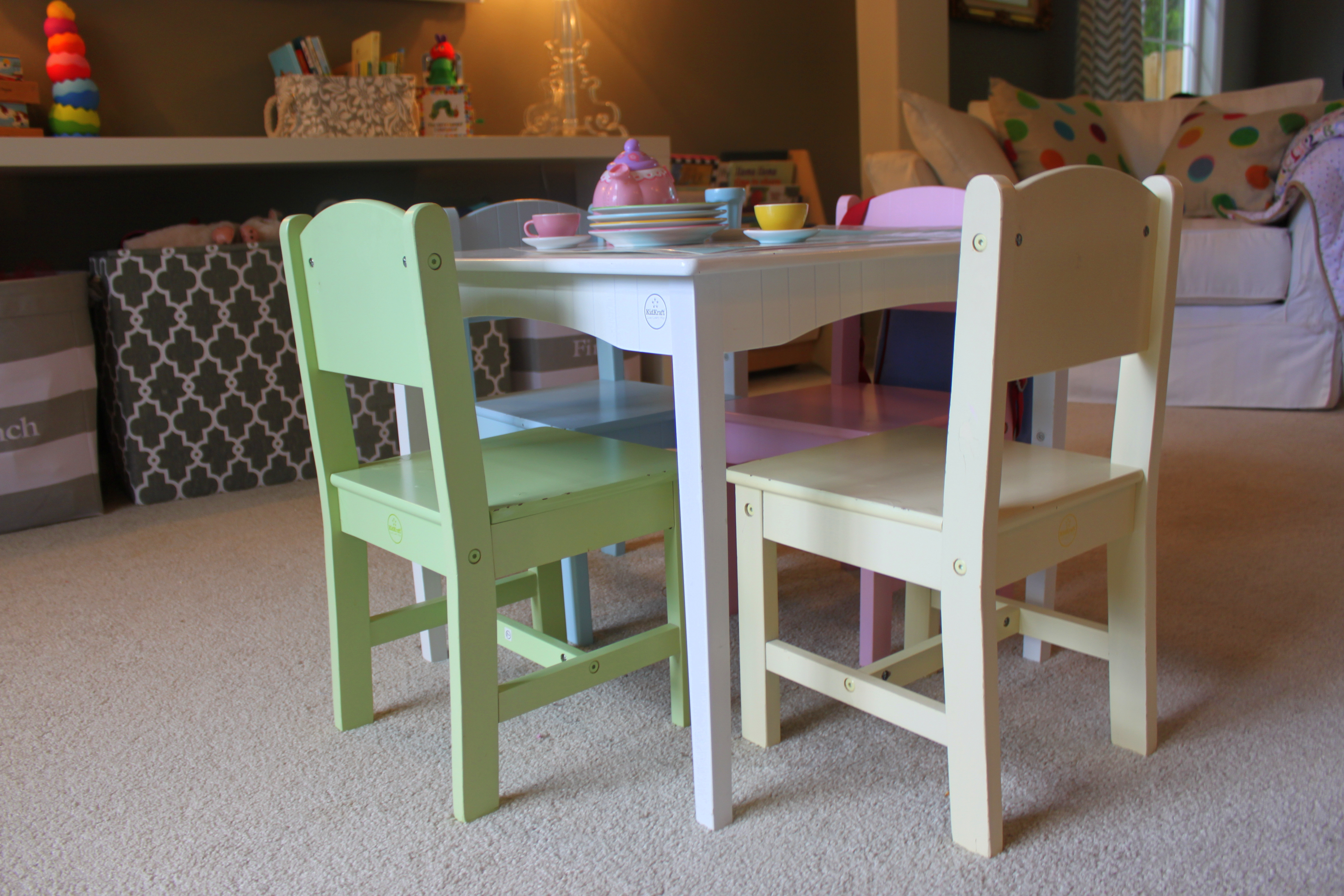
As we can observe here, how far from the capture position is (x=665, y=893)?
98 cm

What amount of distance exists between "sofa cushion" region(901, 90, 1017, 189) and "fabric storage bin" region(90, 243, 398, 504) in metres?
1.89

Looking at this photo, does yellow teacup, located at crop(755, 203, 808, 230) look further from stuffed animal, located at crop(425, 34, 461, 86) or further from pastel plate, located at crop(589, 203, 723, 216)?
stuffed animal, located at crop(425, 34, 461, 86)

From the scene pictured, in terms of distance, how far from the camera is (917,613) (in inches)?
55.3

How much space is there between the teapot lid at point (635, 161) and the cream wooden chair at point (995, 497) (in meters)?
0.46

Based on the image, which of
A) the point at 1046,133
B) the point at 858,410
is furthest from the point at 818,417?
the point at 1046,133

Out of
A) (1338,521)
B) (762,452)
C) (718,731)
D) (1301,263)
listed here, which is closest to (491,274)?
(762,452)

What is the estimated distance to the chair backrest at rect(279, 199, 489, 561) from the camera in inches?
39.2

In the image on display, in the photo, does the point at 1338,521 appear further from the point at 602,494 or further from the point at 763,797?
the point at 602,494

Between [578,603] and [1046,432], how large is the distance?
2.52 feet

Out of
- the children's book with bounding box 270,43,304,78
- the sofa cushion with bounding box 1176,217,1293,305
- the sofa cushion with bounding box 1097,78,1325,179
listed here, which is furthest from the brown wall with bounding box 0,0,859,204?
the sofa cushion with bounding box 1176,217,1293,305

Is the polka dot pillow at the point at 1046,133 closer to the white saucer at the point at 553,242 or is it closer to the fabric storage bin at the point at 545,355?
the fabric storage bin at the point at 545,355

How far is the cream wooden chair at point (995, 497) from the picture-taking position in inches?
36.2

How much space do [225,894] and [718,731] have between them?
536mm

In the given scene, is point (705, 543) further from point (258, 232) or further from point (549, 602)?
point (258, 232)
